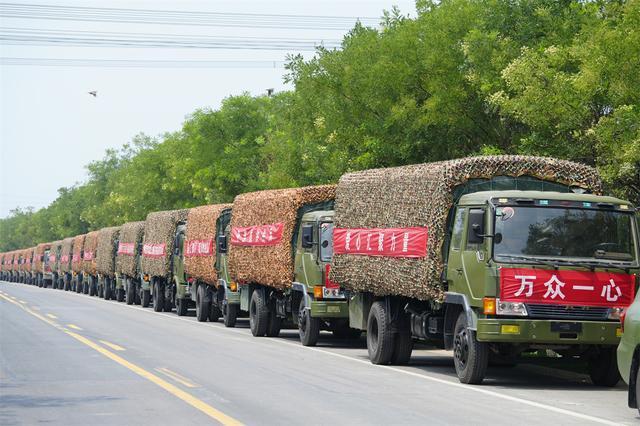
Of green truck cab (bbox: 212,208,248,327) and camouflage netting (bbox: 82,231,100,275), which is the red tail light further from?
camouflage netting (bbox: 82,231,100,275)

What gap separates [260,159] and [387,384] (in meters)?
57.1

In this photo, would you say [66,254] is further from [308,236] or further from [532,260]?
[532,260]

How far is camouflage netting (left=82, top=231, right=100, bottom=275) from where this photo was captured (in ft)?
208

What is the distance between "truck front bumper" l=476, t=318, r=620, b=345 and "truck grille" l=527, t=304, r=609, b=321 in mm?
83

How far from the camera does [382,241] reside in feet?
63.9

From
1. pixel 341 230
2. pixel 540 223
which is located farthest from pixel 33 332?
pixel 540 223

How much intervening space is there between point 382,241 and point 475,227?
3.75 meters

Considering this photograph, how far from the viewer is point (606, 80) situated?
65.4 ft

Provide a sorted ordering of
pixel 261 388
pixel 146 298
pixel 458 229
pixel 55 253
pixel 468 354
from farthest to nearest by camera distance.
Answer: pixel 55 253
pixel 146 298
pixel 458 229
pixel 468 354
pixel 261 388

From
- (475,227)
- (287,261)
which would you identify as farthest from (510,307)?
(287,261)

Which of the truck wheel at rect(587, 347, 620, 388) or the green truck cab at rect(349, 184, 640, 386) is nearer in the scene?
the green truck cab at rect(349, 184, 640, 386)

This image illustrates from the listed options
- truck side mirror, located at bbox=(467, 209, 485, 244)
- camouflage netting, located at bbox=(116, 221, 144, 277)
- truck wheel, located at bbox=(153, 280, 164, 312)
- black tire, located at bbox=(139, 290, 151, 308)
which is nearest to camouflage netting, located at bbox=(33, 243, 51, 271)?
camouflage netting, located at bbox=(116, 221, 144, 277)

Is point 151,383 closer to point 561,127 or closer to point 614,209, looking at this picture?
point 614,209

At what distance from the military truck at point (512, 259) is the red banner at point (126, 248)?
105 ft
